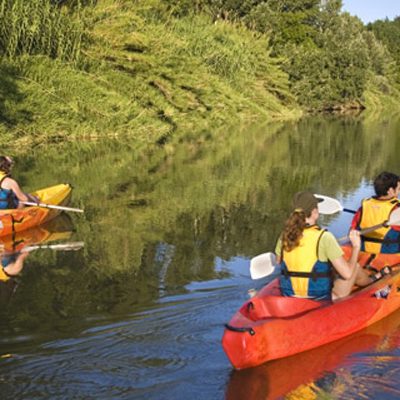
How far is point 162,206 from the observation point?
10.9m

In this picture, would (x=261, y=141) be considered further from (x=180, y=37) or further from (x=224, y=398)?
(x=224, y=398)

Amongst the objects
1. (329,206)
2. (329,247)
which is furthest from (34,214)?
(329,247)

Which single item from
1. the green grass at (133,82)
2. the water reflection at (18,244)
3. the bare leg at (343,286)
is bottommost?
the water reflection at (18,244)

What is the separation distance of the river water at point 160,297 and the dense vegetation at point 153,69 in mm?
7188

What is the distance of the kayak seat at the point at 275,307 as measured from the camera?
4.76m

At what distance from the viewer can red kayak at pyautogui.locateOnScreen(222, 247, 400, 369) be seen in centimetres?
445

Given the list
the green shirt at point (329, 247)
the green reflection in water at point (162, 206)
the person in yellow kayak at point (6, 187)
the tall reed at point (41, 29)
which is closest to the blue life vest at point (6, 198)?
the person in yellow kayak at point (6, 187)

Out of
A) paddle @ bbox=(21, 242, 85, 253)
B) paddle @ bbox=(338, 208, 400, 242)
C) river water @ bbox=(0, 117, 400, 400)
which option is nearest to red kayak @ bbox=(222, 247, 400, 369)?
river water @ bbox=(0, 117, 400, 400)

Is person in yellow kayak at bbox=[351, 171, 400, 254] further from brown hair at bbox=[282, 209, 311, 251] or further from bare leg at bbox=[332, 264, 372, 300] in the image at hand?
brown hair at bbox=[282, 209, 311, 251]

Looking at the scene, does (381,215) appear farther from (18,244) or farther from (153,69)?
(153,69)

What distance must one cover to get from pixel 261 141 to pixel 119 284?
17295 mm

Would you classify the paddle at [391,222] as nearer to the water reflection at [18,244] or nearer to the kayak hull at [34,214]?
the water reflection at [18,244]

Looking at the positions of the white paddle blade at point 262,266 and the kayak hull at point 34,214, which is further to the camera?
the kayak hull at point 34,214

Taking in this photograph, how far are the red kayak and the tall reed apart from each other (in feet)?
58.9
